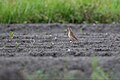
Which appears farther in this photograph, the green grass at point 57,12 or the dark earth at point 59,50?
the green grass at point 57,12

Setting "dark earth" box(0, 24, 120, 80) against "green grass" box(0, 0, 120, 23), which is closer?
"dark earth" box(0, 24, 120, 80)

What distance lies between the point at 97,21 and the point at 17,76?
597 centimetres

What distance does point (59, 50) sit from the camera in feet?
19.7

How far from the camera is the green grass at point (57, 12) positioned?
9.28m

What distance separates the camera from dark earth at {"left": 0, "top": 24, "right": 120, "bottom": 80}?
4441 millimetres

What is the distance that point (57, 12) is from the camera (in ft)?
31.0

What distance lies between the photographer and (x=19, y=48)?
622cm

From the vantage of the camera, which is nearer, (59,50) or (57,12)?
(59,50)

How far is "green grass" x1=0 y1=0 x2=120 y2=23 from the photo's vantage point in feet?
30.5

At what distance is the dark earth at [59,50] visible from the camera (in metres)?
4.44

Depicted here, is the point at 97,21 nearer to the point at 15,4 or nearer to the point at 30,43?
the point at 15,4

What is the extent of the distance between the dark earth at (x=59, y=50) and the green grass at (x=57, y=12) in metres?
0.51

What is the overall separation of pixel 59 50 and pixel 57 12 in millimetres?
3487

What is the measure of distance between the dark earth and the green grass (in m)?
0.51
